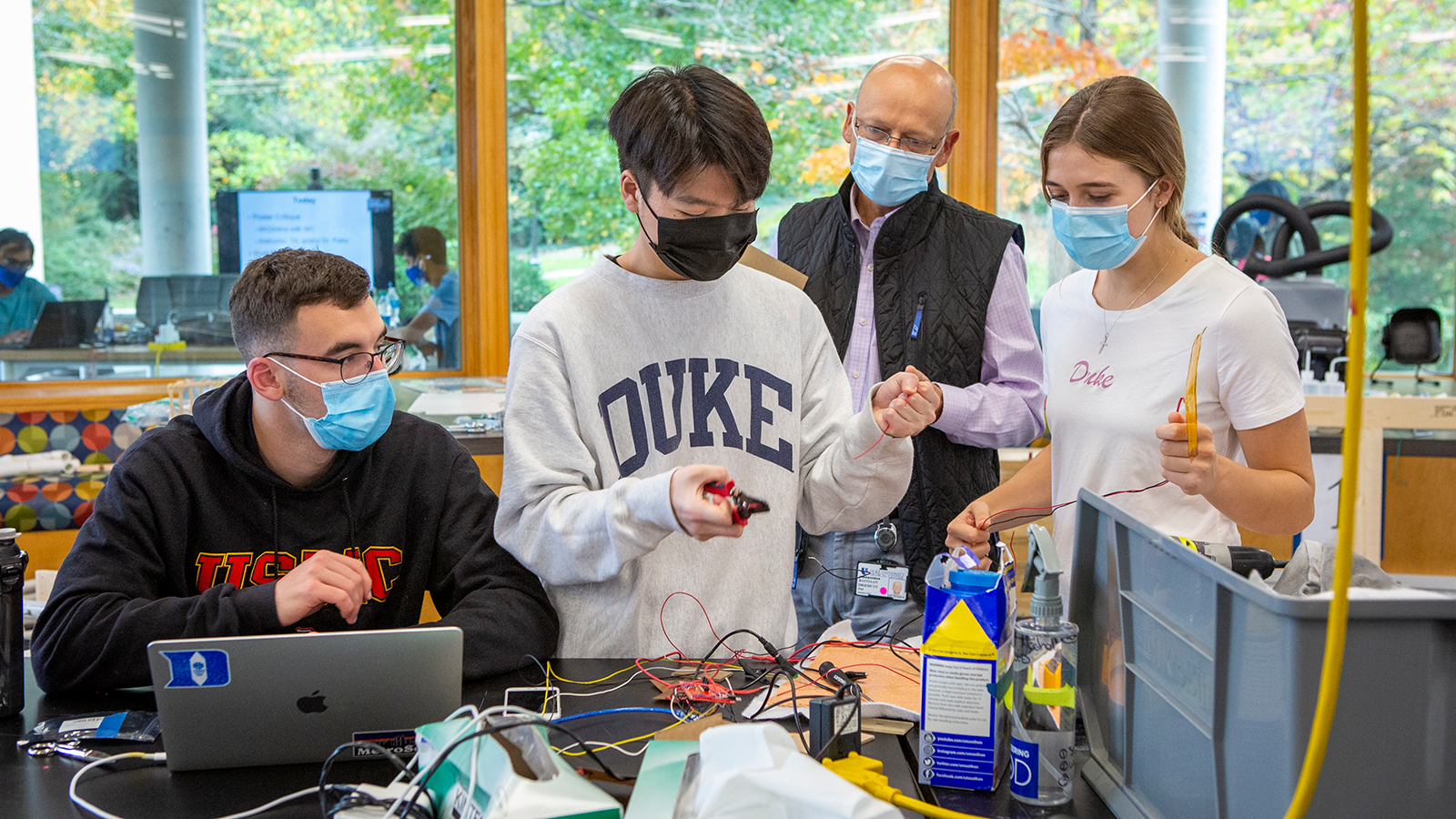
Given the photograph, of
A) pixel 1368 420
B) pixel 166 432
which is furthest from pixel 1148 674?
pixel 1368 420

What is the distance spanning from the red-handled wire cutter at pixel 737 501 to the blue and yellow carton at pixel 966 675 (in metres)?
0.22

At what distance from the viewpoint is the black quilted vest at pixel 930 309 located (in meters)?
2.13

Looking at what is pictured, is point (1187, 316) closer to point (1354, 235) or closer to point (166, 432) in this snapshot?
point (1354, 235)

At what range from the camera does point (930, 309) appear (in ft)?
7.11

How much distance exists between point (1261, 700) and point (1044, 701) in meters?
0.28

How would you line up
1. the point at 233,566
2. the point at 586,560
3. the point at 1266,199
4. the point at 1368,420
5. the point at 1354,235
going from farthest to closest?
the point at 1266,199 < the point at 1368,420 < the point at 233,566 < the point at 586,560 < the point at 1354,235

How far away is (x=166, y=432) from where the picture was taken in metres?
1.64

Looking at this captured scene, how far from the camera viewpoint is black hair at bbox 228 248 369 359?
5.53 ft

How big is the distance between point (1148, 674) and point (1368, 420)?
304 centimetres

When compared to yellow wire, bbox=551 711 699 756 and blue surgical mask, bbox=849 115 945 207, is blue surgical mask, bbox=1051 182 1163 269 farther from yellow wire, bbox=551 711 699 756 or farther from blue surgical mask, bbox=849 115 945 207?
yellow wire, bbox=551 711 699 756

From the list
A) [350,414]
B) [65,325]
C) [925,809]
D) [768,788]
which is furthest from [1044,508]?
[65,325]

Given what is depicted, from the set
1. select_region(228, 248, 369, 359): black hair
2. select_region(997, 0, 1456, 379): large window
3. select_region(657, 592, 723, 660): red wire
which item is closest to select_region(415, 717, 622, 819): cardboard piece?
select_region(657, 592, 723, 660): red wire

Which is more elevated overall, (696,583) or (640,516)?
(640,516)

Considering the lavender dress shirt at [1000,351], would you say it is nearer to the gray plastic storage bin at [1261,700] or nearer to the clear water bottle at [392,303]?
the gray plastic storage bin at [1261,700]
